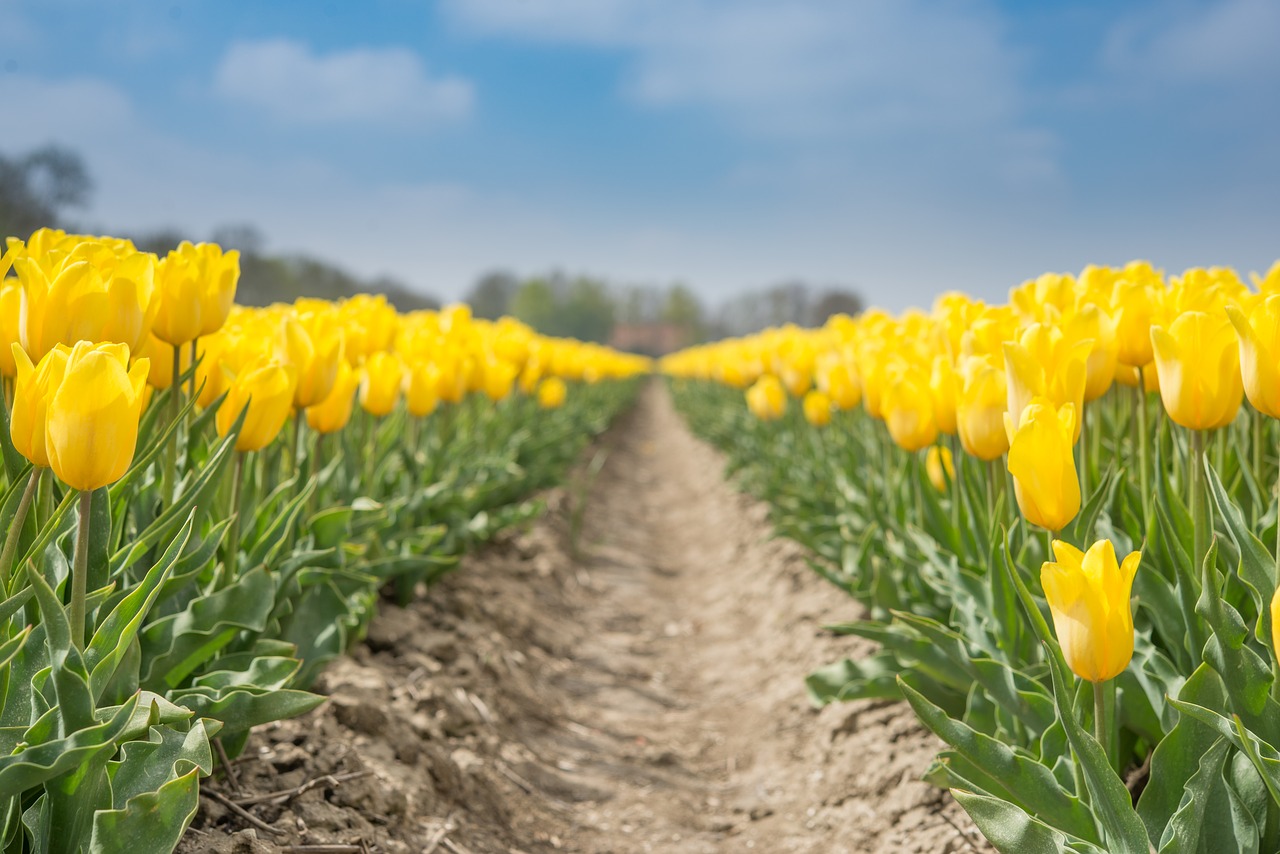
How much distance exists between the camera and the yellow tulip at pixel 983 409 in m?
2.25

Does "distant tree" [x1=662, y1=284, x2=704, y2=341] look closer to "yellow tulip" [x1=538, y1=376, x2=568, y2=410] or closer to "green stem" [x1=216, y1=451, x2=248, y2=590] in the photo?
"yellow tulip" [x1=538, y1=376, x2=568, y2=410]

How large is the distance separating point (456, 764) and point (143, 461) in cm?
157

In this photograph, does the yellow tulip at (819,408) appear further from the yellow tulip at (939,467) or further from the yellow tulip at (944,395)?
the yellow tulip at (944,395)

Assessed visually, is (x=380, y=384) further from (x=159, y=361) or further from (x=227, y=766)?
(x=227, y=766)

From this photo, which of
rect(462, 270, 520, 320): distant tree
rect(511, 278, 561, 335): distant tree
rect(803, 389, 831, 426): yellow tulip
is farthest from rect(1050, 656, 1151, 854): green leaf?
rect(511, 278, 561, 335): distant tree

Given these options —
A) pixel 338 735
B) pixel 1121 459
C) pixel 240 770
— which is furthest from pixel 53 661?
pixel 1121 459

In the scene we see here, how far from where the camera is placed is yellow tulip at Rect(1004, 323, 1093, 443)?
200 cm

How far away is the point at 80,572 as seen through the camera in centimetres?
152

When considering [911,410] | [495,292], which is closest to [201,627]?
[911,410]

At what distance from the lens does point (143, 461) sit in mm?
1854

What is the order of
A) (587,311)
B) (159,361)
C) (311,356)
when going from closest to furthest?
(159,361) → (311,356) → (587,311)

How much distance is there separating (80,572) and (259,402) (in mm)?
792

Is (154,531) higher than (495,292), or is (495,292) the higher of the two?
(495,292)

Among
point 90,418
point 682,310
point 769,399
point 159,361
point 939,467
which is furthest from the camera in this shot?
point 682,310
